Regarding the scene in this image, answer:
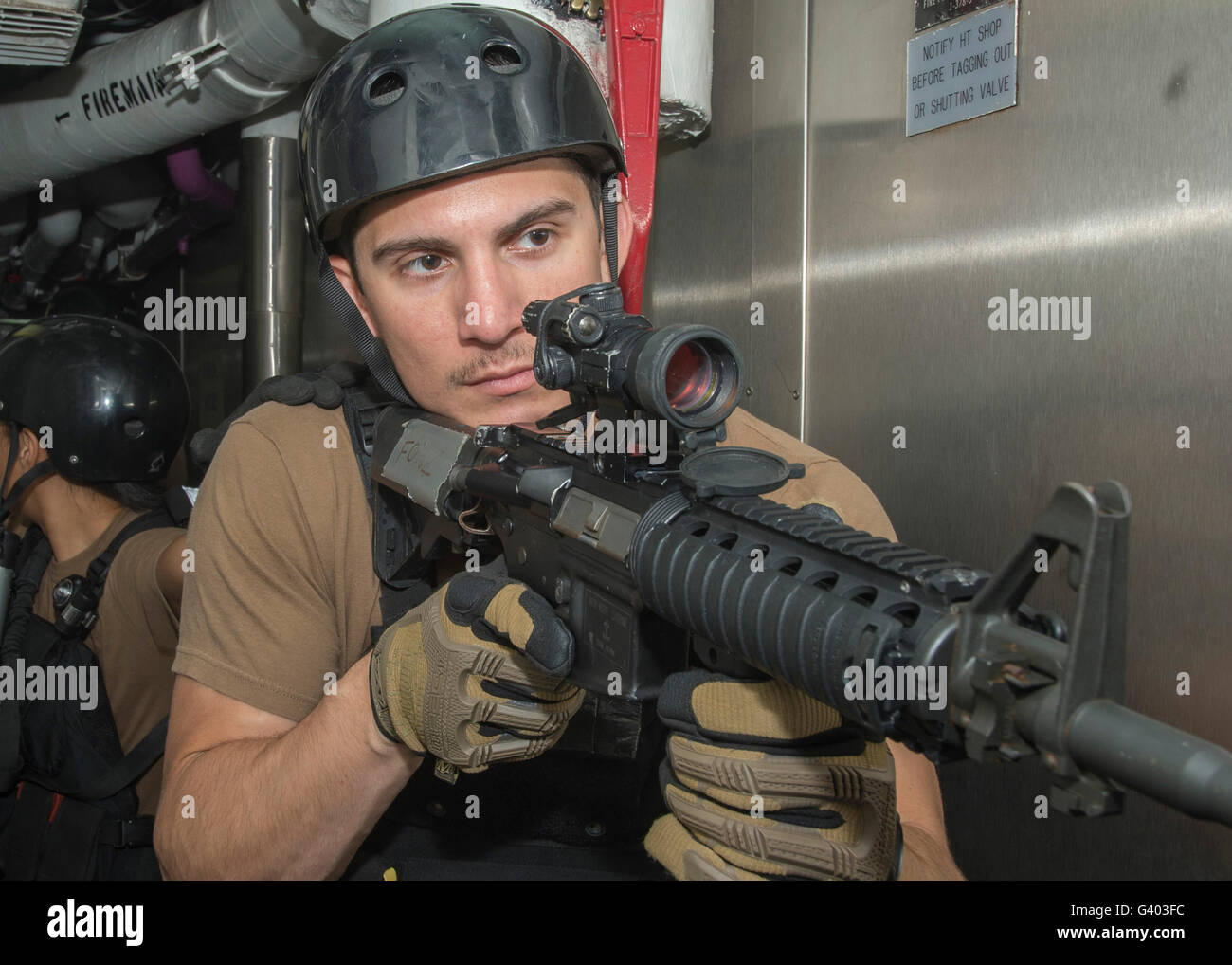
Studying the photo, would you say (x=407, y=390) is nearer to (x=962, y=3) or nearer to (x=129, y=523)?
(x=962, y=3)

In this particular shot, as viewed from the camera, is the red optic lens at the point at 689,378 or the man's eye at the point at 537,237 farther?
the man's eye at the point at 537,237

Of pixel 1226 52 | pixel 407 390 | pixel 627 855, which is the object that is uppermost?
pixel 1226 52

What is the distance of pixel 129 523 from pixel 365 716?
1339mm

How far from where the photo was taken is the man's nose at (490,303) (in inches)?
49.9

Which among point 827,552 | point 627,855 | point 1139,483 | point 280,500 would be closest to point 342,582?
point 280,500

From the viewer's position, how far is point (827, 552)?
27.5 inches

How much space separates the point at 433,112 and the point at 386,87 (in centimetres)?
13

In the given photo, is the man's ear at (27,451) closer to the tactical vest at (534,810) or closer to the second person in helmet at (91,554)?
the second person in helmet at (91,554)

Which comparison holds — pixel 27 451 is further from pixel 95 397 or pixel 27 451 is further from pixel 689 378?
pixel 689 378

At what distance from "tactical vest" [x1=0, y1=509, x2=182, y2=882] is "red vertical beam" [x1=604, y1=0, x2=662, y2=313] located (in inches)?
52.7

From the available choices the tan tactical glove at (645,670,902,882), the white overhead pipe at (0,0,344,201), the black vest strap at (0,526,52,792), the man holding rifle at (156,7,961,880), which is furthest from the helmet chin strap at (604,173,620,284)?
the black vest strap at (0,526,52,792)

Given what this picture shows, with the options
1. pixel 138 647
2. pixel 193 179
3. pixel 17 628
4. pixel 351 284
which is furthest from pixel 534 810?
pixel 193 179

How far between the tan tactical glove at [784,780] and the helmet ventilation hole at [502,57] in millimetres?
926

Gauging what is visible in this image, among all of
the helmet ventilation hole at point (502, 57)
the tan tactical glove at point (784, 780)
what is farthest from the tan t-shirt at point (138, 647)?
the tan tactical glove at point (784, 780)
